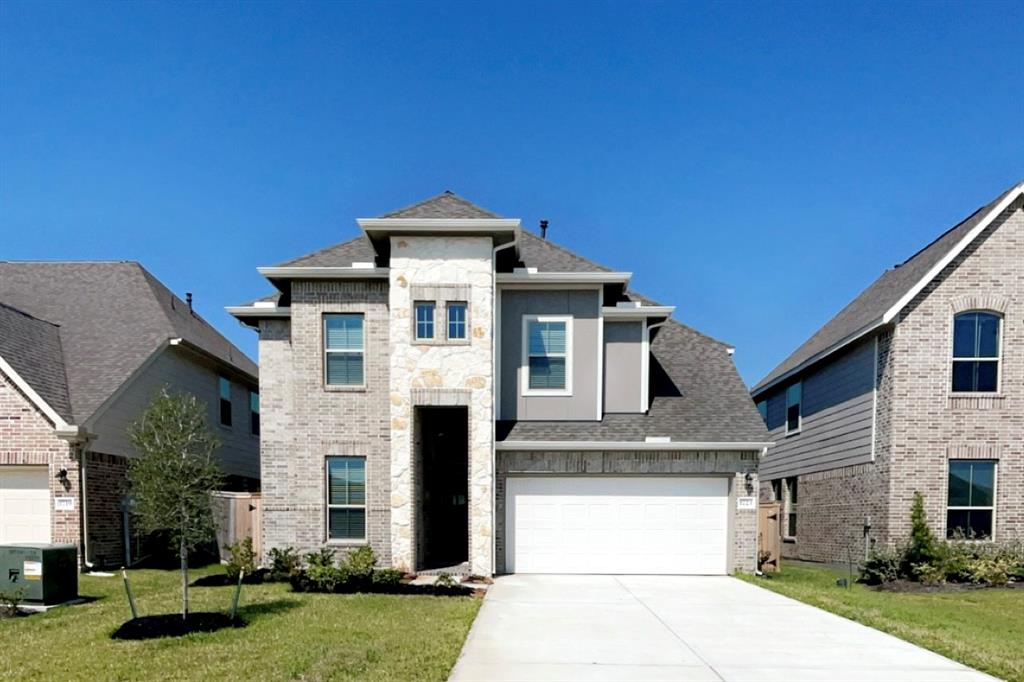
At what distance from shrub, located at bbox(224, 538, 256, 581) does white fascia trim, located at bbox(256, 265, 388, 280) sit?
547 cm

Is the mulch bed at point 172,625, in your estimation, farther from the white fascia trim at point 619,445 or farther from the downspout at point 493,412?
the white fascia trim at point 619,445

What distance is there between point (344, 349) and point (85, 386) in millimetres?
6281

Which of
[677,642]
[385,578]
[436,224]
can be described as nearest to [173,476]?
[385,578]

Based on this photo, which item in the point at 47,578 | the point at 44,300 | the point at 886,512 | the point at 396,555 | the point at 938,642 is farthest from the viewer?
the point at 44,300

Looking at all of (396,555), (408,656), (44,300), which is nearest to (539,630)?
(408,656)

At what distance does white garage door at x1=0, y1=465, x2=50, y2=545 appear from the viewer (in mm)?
13039

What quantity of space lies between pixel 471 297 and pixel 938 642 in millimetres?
8995

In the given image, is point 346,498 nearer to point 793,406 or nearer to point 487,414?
point 487,414

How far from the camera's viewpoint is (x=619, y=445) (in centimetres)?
1290

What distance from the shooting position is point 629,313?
13.6 m

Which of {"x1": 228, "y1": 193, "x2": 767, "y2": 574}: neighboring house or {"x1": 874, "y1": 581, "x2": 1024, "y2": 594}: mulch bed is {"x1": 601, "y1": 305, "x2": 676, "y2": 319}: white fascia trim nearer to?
{"x1": 228, "y1": 193, "x2": 767, "y2": 574}: neighboring house

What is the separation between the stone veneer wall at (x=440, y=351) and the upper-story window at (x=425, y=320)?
0.14m

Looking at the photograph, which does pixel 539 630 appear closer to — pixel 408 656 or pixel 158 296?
pixel 408 656

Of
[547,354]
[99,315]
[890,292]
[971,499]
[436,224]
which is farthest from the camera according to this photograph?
[99,315]
